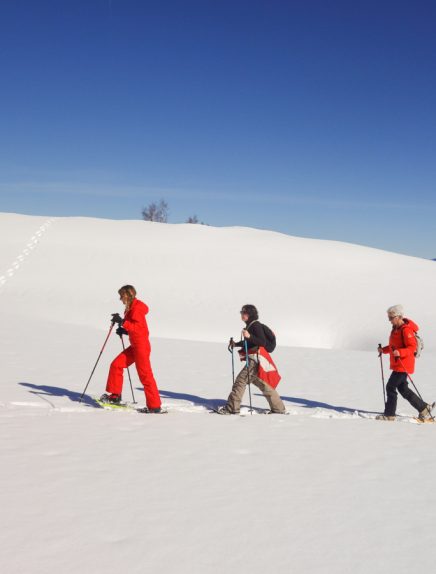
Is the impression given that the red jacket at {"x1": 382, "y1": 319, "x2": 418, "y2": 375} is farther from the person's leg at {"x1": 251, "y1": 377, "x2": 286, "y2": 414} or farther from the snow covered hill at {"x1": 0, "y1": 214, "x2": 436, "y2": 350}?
the snow covered hill at {"x1": 0, "y1": 214, "x2": 436, "y2": 350}

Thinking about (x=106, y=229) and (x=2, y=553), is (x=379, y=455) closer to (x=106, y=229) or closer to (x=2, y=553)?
(x=2, y=553)

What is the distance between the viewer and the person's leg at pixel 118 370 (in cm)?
817

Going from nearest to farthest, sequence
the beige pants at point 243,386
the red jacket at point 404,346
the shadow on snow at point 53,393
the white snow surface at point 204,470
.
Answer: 1. the white snow surface at point 204,470
2. the red jacket at point 404,346
3. the beige pants at point 243,386
4. the shadow on snow at point 53,393

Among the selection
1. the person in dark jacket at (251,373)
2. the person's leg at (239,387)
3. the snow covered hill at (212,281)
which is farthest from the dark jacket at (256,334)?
the snow covered hill at (212,281)

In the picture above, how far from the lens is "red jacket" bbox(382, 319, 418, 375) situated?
809cm

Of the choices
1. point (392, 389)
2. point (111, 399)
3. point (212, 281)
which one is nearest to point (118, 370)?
point (111, 399)

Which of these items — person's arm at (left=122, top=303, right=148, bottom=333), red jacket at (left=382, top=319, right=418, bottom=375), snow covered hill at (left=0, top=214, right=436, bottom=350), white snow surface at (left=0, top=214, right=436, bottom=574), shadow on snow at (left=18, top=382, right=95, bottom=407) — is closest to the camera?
white snow surface at (left=0, top=214, right=436, bottom=574)

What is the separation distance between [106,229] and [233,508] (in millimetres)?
39441

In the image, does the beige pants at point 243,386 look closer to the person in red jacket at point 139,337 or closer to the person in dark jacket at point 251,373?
the person in dark jacket at point 251,373

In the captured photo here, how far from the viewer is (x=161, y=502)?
4.64m

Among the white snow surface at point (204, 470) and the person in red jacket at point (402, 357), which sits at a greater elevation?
the person in red jacket at point (402, 357)

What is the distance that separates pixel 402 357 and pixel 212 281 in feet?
71.6

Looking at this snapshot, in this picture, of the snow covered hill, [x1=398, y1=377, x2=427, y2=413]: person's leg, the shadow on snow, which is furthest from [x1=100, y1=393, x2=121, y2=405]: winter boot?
the snow covered hill

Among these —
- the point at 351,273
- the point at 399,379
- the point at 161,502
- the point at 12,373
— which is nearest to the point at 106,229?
the point at 351,273
